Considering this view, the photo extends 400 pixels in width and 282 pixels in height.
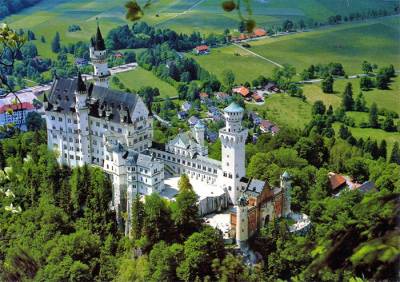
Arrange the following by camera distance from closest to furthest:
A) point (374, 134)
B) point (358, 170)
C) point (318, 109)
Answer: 1. point (358, 170)
2. point (374, 134)
3. point (318, 109)

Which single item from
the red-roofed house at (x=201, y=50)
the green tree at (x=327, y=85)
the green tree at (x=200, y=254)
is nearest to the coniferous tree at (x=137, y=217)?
the green tree at (x=200, y=254)

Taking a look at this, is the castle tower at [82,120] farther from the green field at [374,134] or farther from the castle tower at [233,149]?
the green field at [374,134]

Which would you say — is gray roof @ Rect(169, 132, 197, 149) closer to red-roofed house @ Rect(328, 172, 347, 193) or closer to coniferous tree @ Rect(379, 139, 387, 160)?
red-roofed house @ Rect(328, 172, 347, 193)

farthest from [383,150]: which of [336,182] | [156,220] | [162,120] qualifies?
[156,220]

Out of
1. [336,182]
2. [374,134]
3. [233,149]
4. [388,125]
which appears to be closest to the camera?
[233,149]

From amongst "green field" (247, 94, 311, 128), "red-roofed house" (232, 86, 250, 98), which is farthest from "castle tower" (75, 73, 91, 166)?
"red-roofed house" (232, 86, 250, 98)

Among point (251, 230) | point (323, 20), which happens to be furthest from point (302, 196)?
point (323, 20)

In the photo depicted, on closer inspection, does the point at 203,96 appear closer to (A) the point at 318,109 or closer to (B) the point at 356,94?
(A) the point at 318,109
